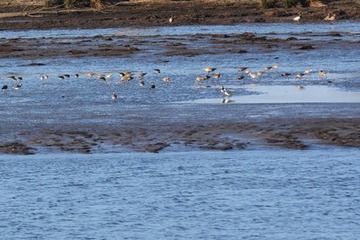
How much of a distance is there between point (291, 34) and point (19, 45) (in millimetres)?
9213

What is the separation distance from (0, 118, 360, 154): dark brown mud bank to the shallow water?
51 cm

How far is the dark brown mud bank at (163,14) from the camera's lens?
43.3 meters

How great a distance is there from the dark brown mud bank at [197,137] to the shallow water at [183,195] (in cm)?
51

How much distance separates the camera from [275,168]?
13.6m

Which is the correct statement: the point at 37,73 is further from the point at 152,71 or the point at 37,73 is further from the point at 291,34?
the point at 291,34

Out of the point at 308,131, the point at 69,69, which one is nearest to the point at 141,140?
the point at 308,131

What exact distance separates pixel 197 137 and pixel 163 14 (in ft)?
99.6

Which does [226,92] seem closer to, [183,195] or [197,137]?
[197,137]

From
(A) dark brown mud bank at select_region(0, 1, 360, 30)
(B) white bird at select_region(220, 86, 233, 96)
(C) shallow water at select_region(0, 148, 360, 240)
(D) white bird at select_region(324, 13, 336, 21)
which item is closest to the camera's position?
(C) shallow water at select_region(0, 148, 360, 240)

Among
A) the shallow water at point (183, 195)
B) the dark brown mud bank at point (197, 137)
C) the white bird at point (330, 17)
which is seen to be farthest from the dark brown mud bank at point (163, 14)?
the shallow water at point (183, 195)

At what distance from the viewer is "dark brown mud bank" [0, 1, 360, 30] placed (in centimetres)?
4328

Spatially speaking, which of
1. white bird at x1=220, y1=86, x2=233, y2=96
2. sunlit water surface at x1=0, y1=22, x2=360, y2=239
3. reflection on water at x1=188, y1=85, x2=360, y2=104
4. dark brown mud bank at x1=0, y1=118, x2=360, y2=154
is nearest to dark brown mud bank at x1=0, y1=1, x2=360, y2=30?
sunlit water surface at x1=0, y1=22, x2=360, y2=239

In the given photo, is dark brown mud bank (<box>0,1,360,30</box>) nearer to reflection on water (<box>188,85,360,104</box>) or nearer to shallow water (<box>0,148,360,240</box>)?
reflection on water (<box>188,85,360,104</box>)

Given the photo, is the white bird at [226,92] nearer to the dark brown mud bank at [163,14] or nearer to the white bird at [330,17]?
the white bird at [330,17]
